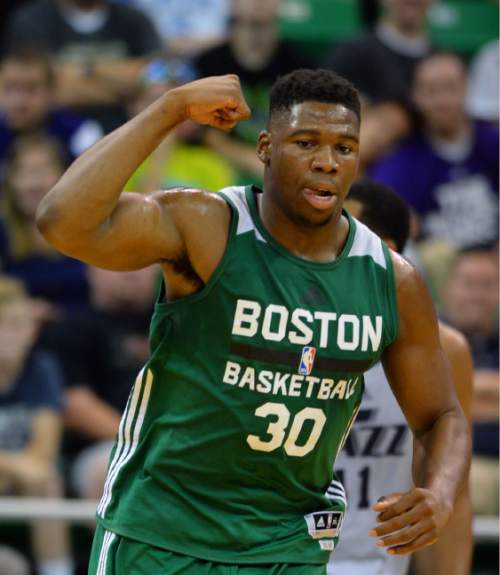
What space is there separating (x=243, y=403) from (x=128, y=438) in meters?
0.35

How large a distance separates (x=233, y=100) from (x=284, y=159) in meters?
0.22

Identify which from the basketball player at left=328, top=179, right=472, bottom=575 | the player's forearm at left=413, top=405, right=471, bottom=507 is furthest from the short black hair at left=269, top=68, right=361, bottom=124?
the basketball player at left=328, top=179, right=472, bottom=575

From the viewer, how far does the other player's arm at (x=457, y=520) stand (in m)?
4.18

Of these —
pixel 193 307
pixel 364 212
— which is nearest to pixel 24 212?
pixel 364 212

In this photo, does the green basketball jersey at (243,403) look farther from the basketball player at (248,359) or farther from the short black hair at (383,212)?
the short black hair at (383,212)

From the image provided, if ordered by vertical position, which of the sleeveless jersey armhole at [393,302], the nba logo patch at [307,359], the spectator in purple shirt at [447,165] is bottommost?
the nba logo patch at [307,359]

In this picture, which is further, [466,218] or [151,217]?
[466,218]

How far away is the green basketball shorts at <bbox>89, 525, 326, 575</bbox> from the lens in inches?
129

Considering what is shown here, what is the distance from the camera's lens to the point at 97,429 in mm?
6719

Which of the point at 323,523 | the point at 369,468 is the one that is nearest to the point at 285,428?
the point at 323,523

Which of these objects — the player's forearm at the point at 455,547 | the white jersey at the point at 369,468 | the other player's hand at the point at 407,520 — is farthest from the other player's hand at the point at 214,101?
the player's forearm at the point at 455,547

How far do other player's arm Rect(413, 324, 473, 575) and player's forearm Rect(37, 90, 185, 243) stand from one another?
145 cm

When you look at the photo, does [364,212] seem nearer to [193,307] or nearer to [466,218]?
[193,307]

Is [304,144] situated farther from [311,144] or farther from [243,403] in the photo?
[243,403]
